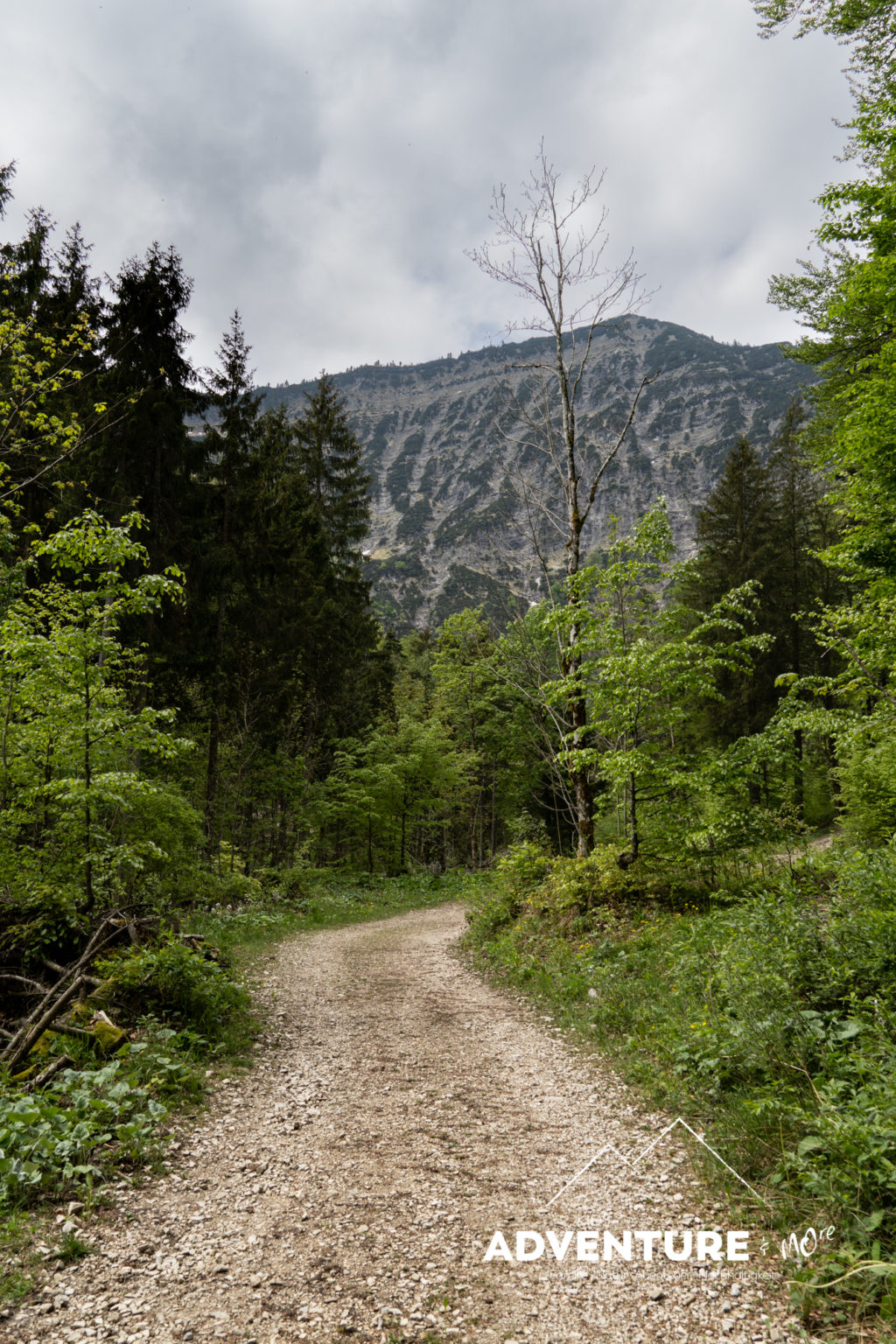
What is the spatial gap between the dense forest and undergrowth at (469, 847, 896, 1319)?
3 centimetres

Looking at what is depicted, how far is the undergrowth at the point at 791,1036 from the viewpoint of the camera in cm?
282

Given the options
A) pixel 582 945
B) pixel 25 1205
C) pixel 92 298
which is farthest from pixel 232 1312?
pixel 92 298

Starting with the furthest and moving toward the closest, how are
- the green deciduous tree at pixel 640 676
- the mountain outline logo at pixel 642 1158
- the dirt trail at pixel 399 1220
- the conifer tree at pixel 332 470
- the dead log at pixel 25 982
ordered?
1. the conifer tree at pixel 332 470
2. the green deciduous tree at pixel 640 676
3. the dead log at pixel 25 982
4. the mountain outline logo at pixel 642 1158
5. the dirt trail at pixel 399 1220

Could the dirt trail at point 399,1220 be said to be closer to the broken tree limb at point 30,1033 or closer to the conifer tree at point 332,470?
the broken tree limb at point 30,1033

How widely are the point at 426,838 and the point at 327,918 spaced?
17532 mm

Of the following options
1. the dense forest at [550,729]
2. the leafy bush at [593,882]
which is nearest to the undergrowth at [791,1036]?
the dense forest at [550,729]

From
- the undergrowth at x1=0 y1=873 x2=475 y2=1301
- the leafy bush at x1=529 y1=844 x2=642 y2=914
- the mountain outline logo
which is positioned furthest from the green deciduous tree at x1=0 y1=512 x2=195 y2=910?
the leafy bush at x1=529 y1=844 x2=642 y2=914

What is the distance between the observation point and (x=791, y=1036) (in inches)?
155

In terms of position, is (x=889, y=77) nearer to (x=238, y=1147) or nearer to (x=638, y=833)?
(x=638, y=833)

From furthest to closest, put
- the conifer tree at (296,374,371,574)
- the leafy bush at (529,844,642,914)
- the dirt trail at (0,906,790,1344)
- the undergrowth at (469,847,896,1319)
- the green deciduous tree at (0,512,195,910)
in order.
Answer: the conifer tree at (296,374,371,574), the leafy bush at (529,844,642,914), the green deciduous tree at (0,512,195,910), the undergrowth at (469,847,896,1319), the dirt trail at (0,906,790,1344)

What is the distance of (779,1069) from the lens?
3912 mm

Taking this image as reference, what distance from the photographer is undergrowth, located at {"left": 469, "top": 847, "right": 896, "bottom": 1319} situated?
2822 millimetres

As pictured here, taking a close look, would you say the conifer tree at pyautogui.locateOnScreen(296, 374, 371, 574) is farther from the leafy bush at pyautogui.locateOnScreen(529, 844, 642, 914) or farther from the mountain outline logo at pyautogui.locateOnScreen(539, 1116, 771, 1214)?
the mountain outline logo at pyautogui.locateOnScreen(539, 1116, 771, 1214)

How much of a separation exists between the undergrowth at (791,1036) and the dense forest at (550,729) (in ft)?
0.09
